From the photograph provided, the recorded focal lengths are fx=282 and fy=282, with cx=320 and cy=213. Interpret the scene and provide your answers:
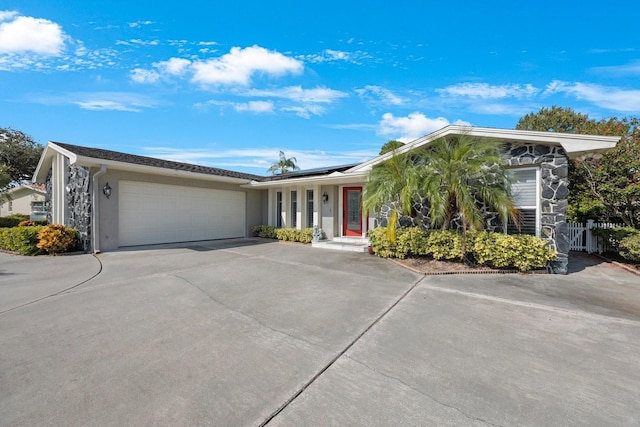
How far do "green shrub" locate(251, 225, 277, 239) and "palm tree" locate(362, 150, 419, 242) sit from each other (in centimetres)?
683

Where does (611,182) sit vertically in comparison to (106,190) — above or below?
above

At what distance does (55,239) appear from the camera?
9703mm

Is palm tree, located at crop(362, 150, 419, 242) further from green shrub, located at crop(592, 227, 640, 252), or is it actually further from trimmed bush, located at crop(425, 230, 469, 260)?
green shrub, located at crop(592, 227, 640, 252)

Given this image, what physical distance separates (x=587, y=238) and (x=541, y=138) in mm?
6743

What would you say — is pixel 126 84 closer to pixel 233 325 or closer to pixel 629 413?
pixel 233 325

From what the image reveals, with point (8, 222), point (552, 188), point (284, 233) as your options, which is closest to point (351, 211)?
point (284, 233)

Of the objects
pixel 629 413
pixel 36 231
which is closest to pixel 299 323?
pixel 629 413

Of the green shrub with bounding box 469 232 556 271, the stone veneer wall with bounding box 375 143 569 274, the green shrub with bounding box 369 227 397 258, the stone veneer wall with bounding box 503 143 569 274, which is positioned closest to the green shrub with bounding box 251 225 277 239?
the green shrub with bounding box 369 227 397 258

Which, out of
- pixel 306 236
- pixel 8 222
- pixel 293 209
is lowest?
pixel 306 236

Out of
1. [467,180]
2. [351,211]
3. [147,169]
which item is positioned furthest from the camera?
[351,211]

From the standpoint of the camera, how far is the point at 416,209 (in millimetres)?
9625

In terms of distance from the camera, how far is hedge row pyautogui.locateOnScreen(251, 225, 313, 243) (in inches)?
516

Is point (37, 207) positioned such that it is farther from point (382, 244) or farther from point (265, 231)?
point (382, 244)

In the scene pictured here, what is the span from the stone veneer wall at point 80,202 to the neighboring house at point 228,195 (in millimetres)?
38
